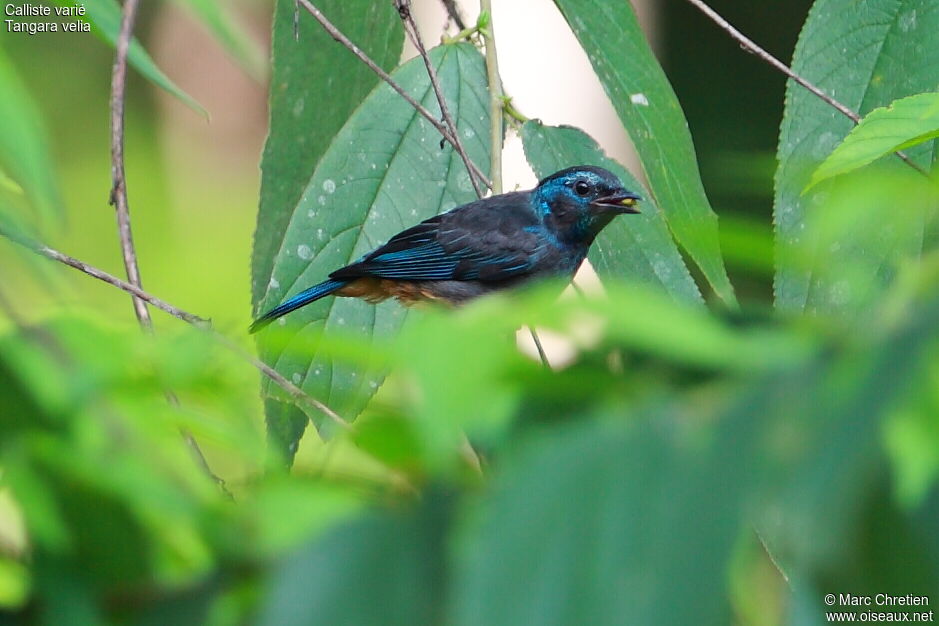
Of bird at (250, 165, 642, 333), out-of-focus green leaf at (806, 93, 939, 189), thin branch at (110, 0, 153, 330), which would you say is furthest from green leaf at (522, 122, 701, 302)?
thin branch at (110, 0, 153, 330)

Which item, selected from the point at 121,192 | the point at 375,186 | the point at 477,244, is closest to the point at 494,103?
the point at 375,186

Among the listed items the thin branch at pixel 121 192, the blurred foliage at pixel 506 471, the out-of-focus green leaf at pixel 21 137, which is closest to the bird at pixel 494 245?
the thin branch at pixel 121 192

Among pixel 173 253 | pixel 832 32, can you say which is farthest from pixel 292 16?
pixel 173 253

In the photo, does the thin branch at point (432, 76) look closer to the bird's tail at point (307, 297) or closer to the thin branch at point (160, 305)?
the bird's tail at point (307, 297)

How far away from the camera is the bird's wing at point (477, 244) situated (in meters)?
4.65

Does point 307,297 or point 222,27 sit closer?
point 222,27

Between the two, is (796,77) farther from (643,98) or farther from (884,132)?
(884,132)

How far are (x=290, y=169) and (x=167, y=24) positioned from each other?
235 inches

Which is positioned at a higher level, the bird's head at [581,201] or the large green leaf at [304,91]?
the large green leaf at [304,91]

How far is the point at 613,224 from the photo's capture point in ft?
12.1

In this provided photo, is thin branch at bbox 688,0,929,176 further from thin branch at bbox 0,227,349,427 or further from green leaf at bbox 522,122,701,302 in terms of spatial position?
thin branch at bbox 0,227,349,427

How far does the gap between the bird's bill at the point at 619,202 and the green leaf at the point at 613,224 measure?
0.43 feet

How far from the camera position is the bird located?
4559mm

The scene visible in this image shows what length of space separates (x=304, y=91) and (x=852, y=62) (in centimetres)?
155
